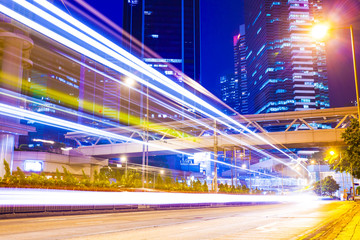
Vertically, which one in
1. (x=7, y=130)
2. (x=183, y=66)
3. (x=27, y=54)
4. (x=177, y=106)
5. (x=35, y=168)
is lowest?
(x=35, y=168)

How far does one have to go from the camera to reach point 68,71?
19825 cm

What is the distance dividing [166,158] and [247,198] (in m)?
85.3

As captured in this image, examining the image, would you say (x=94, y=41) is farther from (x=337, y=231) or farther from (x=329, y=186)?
(x=329, y=186)

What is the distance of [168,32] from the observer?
621ft

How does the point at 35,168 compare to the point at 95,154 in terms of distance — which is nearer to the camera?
the point at 35,168

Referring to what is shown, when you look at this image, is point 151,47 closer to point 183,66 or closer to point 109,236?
point 183,66

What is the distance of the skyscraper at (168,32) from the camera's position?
189 metres

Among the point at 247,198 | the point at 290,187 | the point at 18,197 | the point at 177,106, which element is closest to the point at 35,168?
the point at 247,198

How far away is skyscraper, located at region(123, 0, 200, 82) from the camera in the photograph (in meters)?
189

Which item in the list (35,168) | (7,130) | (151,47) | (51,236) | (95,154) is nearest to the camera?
(51,236)

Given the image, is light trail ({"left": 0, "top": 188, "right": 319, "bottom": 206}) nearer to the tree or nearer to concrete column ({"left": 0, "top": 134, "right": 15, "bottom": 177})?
concrete column ({"left": 0, "top": 134, "right": 15, "bottom": 177})

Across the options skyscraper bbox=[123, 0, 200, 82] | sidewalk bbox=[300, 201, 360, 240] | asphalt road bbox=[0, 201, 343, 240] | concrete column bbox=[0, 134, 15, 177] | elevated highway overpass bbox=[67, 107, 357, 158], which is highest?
skyscraper bbox=[123, 0, 200, 82]

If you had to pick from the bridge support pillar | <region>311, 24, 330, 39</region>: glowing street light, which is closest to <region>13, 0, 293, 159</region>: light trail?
<region>311, 24, 330, 39</region>: glowing street light

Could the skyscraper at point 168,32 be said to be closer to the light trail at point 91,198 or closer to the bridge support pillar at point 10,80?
the bridge support pillar at point 10,80
